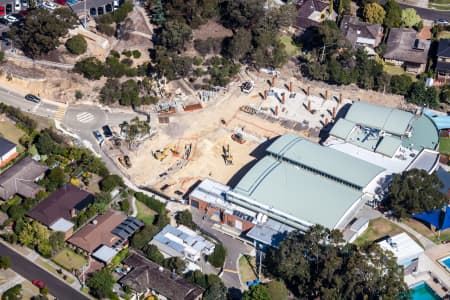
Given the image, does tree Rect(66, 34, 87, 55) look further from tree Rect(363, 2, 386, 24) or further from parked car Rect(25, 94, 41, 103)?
tree Rect(363, 2, 386, 24)

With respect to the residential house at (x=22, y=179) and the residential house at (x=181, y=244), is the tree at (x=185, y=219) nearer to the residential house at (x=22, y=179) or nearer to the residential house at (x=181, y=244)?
the residential house at (x=181, y=244)

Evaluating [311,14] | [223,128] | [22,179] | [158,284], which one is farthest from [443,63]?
[22,179]

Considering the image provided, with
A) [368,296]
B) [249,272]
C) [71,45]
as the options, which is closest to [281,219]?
[249,272]

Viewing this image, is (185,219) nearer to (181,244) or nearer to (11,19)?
(181,244)

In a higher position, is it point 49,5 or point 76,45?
point 49,5

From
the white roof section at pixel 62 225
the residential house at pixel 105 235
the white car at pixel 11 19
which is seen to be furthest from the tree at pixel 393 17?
the white roof section at pixel 62 225

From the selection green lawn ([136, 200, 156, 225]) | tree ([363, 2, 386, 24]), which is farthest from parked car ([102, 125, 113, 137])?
tree ([363, 2, 386, 24])
